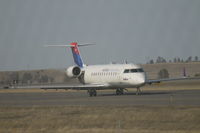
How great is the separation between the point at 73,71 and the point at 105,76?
171 inches

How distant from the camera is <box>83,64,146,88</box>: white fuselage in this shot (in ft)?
151

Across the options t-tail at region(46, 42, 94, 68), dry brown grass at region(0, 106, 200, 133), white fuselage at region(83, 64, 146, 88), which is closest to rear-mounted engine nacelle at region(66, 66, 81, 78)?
white fuselage at region(83, 64, 146, 88)

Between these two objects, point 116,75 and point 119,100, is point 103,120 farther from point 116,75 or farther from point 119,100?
point 116,75

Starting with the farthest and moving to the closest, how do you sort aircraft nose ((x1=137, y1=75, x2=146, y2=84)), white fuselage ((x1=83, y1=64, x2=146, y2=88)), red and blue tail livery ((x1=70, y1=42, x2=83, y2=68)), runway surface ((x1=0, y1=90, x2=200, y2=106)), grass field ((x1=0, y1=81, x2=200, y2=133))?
1. red and blue tail livery ((x1=70, y1=42, x2=83, y2=68))
2. white fuselage ((x1=83, y1=64, x2=146, y2=88))
3. aircraft nose ((x1=137, y1=75, x2=146, y2=84))
4. runway surface ((x1=0, y1=90, x2=200, y2=106))
5. grass field ((x1=0, y1=81, x2=200, y2=133))

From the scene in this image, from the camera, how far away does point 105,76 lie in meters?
50.4

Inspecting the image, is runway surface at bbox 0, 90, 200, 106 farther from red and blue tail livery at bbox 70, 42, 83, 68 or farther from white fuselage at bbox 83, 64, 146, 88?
red and blue tail livery at bbox 70, 42, 83, 68

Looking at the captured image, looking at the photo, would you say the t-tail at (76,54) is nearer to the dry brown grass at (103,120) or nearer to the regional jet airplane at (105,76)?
the regional jet airplane at (105,76)

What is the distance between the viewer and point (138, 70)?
46844 mm

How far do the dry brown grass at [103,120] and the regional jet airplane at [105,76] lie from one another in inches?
685

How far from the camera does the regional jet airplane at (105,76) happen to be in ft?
152

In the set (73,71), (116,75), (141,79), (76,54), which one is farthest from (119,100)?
(76,54)

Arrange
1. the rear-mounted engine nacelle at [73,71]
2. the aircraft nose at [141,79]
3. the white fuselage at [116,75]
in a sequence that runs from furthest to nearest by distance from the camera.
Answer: the rear-mounted engine nacelle at [73,71]
the white fuselage at [116,75]
the aircraft nose at [141,79]

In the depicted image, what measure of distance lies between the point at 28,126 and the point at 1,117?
4866 mm

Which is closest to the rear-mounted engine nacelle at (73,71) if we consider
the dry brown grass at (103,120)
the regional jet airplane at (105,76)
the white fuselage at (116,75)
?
the regional jet airplane at (105,76)
